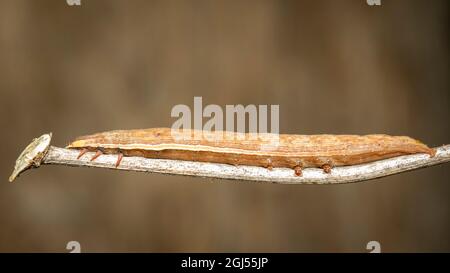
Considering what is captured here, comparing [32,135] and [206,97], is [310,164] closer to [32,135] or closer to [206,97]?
[206,97]

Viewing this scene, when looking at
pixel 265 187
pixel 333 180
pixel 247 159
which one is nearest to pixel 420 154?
pixel 333 180

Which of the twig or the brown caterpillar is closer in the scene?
the twig

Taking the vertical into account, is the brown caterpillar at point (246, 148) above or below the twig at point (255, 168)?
above

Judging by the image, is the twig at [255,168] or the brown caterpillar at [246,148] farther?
the brown caterpillar at [246,148]

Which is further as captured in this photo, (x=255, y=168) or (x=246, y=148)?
(x=246, y=148)

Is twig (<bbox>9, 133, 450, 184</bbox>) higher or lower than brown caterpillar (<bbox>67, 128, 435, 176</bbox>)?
lower
